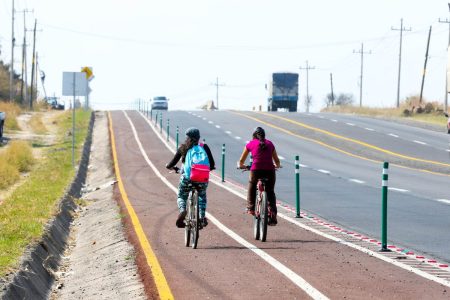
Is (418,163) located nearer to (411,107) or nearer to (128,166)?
(128,166)

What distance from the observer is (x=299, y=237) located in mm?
17328

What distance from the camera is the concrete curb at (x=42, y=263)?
39.2 ft

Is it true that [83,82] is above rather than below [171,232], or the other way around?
above

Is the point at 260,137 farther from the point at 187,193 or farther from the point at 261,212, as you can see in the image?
the point at 187,193

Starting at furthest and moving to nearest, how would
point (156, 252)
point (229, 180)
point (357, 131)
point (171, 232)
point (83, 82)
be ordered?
point (357, 131), point (83, 82), point (229, 180), point (171, 232), point (156, 252)

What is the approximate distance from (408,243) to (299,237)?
5.89 ft

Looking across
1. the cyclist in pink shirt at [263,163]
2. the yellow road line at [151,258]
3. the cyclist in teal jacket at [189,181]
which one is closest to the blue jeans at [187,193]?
the cyclist in teal jacket at [189,181]

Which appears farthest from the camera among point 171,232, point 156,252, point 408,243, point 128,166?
point 128,166

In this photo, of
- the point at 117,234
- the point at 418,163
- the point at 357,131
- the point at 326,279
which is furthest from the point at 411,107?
the point at 326,279

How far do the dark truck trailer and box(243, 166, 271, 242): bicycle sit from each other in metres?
71.2

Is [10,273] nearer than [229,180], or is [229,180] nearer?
[10,273]

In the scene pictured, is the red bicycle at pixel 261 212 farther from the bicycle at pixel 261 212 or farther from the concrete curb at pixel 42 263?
the concrete curb at pixel 42 263

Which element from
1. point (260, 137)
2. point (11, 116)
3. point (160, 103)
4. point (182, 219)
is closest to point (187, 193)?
point (182, 219)

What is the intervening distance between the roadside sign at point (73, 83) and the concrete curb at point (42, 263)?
475 inches
